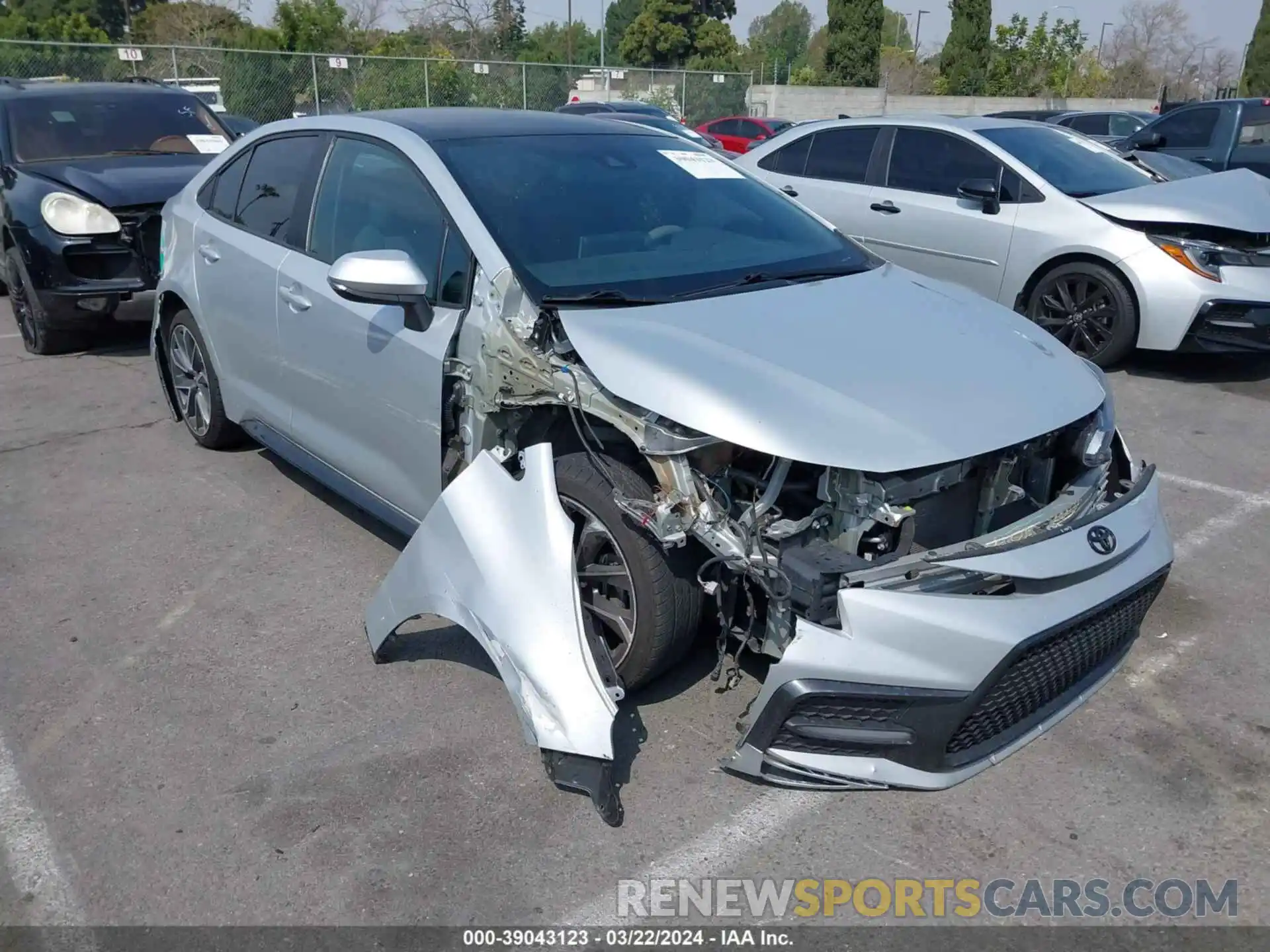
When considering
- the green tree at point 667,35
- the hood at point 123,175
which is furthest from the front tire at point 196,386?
the green tree at point 667,35

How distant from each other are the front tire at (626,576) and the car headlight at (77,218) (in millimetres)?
5231

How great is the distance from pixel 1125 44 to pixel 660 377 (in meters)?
63.3

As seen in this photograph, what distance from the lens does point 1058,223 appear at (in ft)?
22.8

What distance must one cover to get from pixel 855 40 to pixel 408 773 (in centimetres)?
4702

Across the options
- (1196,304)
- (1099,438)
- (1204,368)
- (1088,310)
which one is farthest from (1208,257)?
(1099,438)

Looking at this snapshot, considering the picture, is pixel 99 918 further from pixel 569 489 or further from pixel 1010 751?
pixel 1010 751

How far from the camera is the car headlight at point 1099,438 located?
3.27 m

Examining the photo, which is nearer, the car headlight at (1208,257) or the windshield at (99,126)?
the car headlight at (1208,257)

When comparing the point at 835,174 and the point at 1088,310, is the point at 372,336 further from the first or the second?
the point at 835,174

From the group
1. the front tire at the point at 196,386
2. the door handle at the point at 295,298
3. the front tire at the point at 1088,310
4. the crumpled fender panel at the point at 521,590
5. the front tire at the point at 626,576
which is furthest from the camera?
the front tire at the point at 1088,310

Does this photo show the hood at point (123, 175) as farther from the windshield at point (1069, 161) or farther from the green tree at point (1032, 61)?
the green tree at point (1032, 61)

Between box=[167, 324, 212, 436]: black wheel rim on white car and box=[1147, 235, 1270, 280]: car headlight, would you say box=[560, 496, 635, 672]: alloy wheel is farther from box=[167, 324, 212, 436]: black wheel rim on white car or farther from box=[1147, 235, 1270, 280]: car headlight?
box=[1147, 235, 1270, 280]: car headlight

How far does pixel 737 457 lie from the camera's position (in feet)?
9.68

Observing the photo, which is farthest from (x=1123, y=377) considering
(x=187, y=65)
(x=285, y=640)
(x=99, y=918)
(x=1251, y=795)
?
(x=187, y=65)
